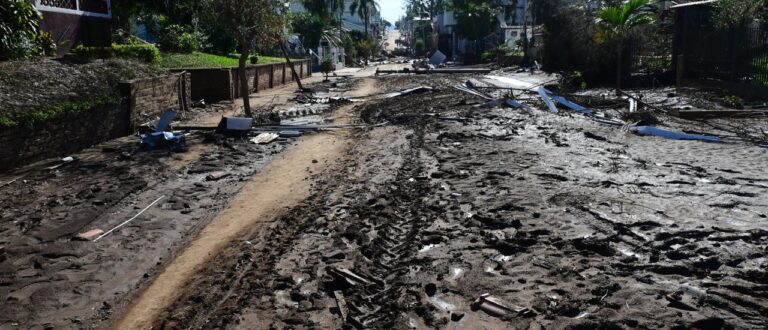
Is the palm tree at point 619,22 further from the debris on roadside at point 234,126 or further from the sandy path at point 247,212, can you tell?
the debris on roadside at point 234,126

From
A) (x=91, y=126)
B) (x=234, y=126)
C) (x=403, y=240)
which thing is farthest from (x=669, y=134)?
(x=91, y=126)

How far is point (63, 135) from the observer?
12461 millimetres

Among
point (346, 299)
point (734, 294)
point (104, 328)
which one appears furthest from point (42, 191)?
point (734, 294)

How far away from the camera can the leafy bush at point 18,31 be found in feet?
46.5

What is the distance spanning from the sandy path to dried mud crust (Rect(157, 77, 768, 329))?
0.74 feet

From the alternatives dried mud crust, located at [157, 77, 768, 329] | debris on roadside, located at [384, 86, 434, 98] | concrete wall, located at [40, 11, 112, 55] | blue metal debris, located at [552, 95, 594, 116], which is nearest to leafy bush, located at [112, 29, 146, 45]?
concrete wall, located at [40, 11, 112, 55]

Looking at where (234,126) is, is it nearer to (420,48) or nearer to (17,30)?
(17,30)

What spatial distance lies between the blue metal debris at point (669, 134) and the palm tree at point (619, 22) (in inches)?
349

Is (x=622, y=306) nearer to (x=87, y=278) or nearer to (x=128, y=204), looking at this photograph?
(x=87, y=278)

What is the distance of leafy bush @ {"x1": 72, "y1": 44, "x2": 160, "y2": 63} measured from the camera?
16680 mm

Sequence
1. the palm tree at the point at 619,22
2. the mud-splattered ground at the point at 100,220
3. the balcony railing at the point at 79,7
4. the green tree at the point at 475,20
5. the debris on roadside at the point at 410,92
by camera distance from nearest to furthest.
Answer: the mud-splattered ground at the point at 100,220
the balcony railing at the point at 79,7
the palm tree at the point at 619,22
the debris on roadside at the point at 410,92
the green tree at the point at 475,20

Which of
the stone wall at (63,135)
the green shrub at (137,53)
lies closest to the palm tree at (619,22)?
the green shrub at (137,53)

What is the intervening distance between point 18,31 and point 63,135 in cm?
425

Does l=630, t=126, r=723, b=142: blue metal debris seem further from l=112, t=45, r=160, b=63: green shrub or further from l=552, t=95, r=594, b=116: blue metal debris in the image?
l=112, t=45, r=160, b=63: green shrub
